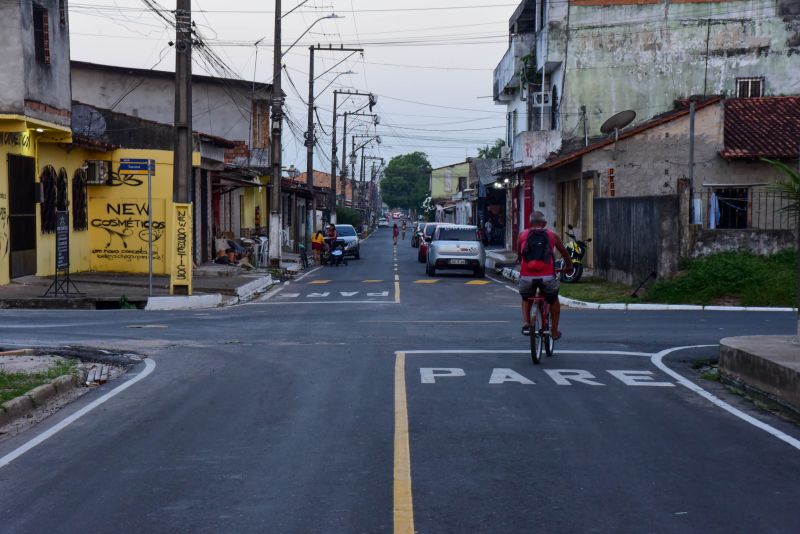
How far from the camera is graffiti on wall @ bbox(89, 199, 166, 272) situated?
102ft

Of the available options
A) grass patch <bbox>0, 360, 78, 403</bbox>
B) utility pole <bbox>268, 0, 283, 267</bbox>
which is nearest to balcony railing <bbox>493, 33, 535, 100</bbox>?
utility pole <bbox>268, 0, 283, 267</bbox>

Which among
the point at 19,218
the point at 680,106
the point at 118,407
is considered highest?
the point at 680,106

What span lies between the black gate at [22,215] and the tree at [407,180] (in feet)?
513

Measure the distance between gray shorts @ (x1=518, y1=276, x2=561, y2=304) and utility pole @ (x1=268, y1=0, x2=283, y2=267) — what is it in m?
25.5

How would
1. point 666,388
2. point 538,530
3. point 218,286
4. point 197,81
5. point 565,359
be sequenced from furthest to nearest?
1. point 197,81
2. point 218,286
3. point 565,359
4. point 666,388
5. point 538,530

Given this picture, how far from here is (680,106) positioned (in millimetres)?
35750

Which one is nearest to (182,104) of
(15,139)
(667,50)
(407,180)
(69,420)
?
(15,139)

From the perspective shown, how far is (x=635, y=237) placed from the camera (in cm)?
2572

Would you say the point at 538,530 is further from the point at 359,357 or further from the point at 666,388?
the point at 359,357

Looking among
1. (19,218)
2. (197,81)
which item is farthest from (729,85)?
(19,218)

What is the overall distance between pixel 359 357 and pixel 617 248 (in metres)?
15.7

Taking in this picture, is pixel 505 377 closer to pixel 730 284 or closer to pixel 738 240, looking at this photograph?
pixel 730 284

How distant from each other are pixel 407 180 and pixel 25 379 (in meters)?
177

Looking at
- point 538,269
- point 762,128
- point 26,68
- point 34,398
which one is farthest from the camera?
point 762,128
